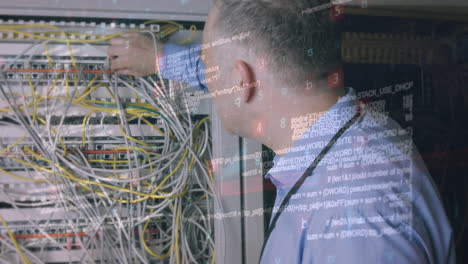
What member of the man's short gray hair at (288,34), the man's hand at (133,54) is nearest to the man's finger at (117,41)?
the man's hand at (133,54)

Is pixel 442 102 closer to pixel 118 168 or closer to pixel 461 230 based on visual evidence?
pixel 461 230

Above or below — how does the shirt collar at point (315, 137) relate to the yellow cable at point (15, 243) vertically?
above

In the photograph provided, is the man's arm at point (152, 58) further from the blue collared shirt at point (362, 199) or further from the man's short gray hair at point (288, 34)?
the blue collared shirt at point (362, 199)

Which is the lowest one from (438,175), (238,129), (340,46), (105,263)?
(105,263)

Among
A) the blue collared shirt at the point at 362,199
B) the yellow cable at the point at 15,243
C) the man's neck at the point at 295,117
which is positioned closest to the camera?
the blue collared shirt at the point at 362,199

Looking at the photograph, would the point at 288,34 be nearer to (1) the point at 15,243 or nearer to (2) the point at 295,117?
(2) the point at 295,117

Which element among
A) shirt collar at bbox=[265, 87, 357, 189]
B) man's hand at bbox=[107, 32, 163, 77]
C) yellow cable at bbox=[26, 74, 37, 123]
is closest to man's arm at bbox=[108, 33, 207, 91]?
man's hand at bbox=[107, 32, 163, 77]

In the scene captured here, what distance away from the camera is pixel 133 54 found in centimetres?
99

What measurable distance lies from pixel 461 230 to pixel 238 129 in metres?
0.71

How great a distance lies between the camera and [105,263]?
3.28 ft

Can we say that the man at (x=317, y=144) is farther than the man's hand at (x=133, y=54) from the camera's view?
No

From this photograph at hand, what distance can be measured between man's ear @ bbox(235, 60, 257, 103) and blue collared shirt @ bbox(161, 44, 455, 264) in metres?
0.12

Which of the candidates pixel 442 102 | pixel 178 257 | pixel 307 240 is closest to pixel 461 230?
pixel 442 102

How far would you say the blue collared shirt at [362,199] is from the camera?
0.64 m
